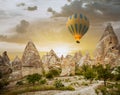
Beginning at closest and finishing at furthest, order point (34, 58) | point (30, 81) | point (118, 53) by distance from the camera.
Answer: point (30, 81) → point (34, 58) → point (118, 53)

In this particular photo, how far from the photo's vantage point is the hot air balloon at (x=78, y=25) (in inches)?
2067

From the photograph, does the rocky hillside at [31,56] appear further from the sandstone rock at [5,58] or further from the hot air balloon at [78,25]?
the hot air balloon at [78,25]

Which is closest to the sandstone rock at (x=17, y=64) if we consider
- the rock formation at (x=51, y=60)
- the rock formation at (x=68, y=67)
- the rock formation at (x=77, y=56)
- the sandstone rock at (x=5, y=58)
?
the sandstone rock at (x=5, y=58)

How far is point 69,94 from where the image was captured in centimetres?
3547

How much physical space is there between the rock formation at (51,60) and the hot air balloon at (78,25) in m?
29.5

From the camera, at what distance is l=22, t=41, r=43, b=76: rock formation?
67.1m

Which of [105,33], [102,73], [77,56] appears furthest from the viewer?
[77,56]

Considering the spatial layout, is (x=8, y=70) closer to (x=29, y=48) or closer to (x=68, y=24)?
(x=29, y=48)

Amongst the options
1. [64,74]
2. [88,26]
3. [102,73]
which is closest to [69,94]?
[102,73]

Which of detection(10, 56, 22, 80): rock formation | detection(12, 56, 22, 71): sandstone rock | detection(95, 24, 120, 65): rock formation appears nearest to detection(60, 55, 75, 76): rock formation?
detection(10, 56, 22, 80): rock formation

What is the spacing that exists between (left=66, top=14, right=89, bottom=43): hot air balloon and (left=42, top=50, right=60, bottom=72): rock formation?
2948cm

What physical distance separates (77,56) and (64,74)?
144 feet

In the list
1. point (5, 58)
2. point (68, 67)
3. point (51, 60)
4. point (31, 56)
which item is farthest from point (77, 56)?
point (68, 67)

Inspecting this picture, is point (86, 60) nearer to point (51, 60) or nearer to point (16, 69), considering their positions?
point (51, 60)
